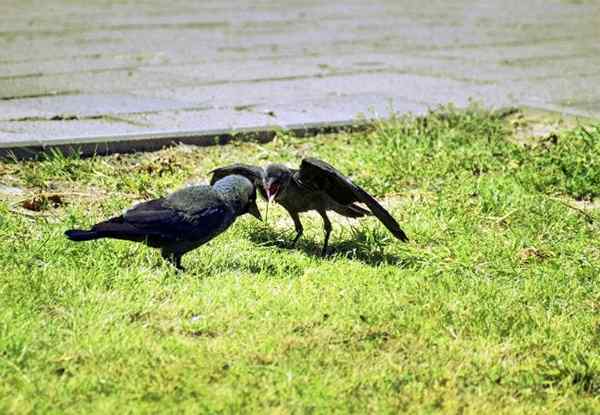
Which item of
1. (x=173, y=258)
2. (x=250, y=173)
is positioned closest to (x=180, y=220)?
(x=173, y=258)

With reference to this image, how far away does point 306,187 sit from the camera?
16.7 ft

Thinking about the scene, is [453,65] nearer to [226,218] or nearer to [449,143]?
[449,143]

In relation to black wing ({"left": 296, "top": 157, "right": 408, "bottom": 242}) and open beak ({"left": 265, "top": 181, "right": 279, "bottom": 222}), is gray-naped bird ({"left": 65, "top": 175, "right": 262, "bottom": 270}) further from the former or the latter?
black wing ({"left": 296, "top": 157, "right": 408, "bottom": 242})

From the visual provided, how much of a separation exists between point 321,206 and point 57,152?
5.52 feet

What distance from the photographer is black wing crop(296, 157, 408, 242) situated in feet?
15.9

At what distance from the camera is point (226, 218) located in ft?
14.8

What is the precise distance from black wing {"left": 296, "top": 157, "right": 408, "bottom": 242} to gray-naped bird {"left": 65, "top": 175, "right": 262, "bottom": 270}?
1.61 ft

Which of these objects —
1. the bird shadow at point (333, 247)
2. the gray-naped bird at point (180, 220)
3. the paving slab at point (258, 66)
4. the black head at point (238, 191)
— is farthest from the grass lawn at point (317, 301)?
the paving slab at point (258, 66)

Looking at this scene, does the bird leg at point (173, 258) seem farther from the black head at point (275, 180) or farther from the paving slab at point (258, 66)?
the paving slab at point (258, 66)

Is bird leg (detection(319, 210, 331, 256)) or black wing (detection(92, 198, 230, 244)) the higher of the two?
black wing (detection(92, 198, 230, 244))

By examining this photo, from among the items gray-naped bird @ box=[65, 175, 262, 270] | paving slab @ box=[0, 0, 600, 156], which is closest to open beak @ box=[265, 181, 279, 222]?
gray-naped bird @ box=[65, 175, 262, 270]

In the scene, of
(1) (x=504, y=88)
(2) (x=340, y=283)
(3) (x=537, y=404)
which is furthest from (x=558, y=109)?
(3) (x=537, y=404)

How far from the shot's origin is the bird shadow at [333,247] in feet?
16.2

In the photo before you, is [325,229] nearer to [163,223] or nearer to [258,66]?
[163,223]
